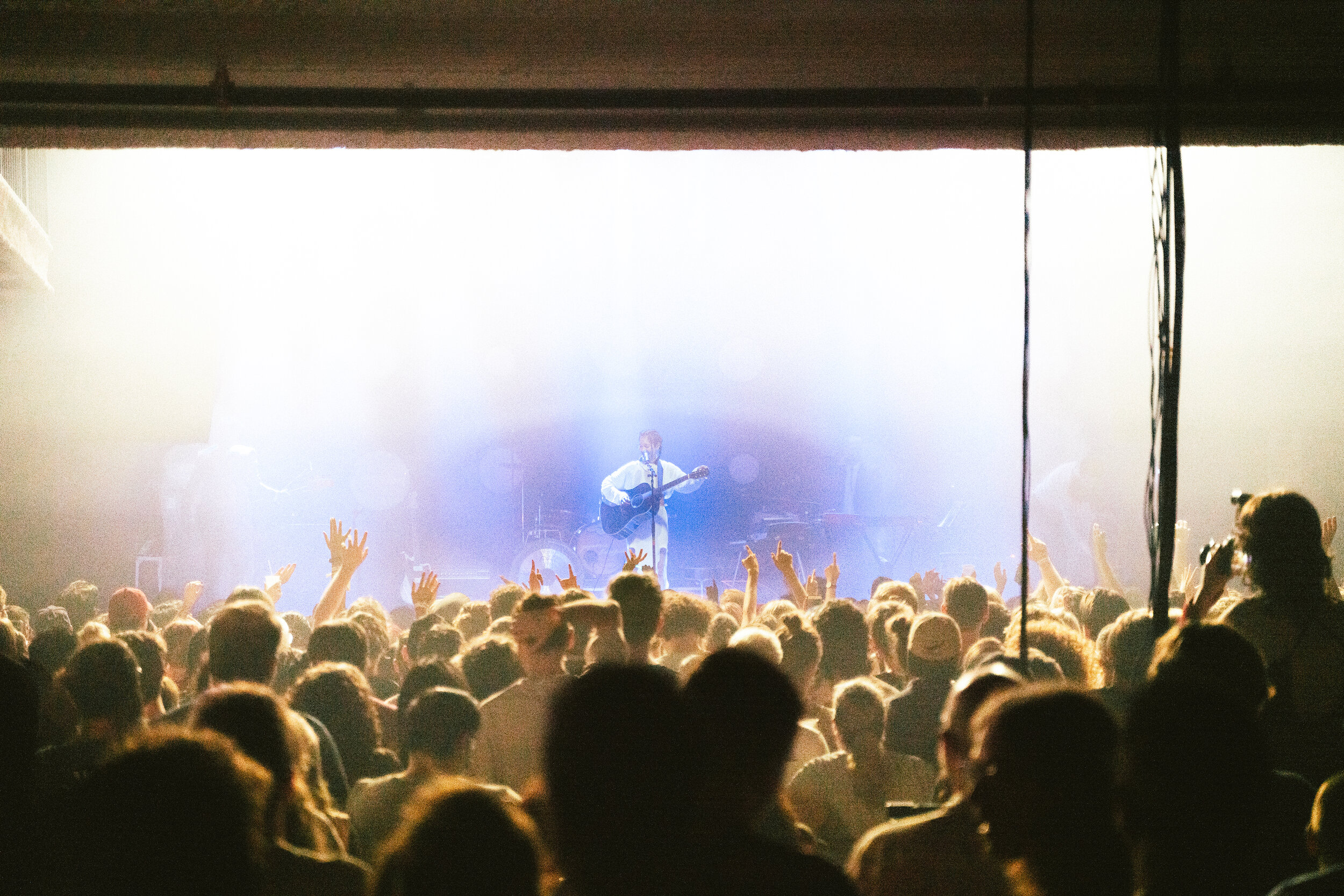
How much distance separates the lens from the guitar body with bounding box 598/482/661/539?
12242 millimetres

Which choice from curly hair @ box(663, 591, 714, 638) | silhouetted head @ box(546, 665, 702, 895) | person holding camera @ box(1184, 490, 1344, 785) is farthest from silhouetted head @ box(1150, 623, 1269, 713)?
curly hair @ box(663, 591, 714, 638)

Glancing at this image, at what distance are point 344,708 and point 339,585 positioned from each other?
2.25 meters

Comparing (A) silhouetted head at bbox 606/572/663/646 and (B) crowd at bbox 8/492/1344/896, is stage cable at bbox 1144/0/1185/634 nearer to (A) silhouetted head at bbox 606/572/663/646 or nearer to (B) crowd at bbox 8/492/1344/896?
(B) crowd at bbox 8/492/1344/896

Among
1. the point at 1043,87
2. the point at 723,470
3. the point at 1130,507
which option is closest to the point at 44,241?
the point at 723,470

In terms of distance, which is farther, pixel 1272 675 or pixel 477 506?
pixel 477 506

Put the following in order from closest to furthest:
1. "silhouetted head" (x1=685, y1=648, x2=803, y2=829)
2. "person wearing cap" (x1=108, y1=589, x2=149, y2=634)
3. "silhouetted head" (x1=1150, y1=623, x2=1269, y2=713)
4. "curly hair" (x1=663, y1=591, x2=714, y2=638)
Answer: "silhouetted head" (x1=685, y1=648, x2=803, y2=829) → "silhouetted head" (x1=1150, y1=623, x2=1269, y2=713) → "curly hair" (x1=663, y1=591, x2=714, y2=638) → "person wearing cap" (x1=108, y1=589, x2=149, y2=634)

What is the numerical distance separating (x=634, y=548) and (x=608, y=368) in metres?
2.71

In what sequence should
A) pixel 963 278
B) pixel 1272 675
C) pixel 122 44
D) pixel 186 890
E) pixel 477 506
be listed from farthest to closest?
pixel 963 278
pixel 477 506
pixel 122 44
pixel 1272 675
pixel 186 890

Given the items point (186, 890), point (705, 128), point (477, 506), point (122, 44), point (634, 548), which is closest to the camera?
point (186, 890)

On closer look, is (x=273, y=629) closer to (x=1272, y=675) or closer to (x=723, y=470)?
(x=1272, y=675)

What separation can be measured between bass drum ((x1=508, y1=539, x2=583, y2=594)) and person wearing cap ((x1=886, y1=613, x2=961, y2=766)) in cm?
1000

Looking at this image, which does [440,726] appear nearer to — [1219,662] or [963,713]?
[963,713]

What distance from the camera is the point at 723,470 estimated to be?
13.4 metres

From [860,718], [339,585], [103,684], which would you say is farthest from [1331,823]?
[339,585]
